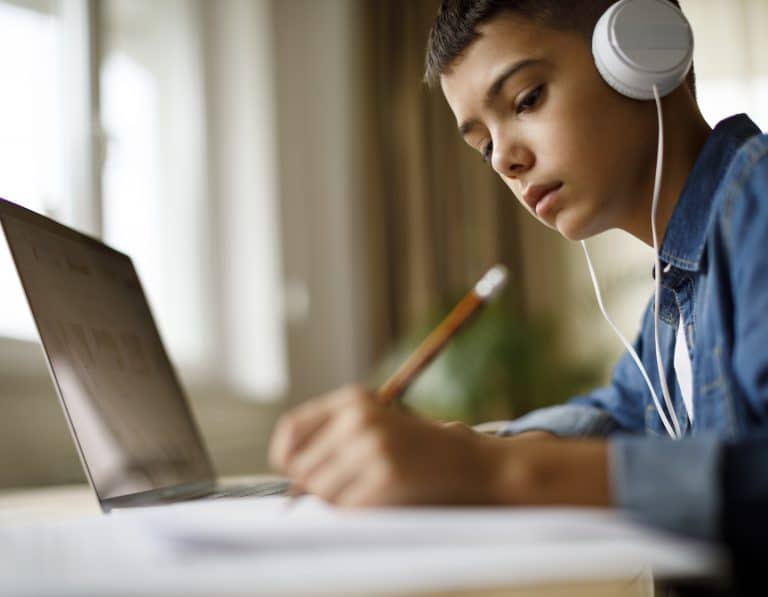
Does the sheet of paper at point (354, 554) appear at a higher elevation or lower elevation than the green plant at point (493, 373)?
lower

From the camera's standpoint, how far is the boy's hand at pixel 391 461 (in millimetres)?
406

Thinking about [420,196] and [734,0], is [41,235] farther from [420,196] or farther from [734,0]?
[734,0]

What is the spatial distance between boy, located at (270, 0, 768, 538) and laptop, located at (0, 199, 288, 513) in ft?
0.76

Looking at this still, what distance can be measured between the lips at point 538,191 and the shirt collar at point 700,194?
150 mm

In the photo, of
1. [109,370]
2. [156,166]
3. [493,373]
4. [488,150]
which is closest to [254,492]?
[109,370]

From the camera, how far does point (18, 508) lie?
88 cm

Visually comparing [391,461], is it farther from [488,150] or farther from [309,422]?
[488,150]

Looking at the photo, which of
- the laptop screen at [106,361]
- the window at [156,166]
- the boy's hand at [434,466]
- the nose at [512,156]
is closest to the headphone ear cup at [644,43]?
the nose at [512,156]

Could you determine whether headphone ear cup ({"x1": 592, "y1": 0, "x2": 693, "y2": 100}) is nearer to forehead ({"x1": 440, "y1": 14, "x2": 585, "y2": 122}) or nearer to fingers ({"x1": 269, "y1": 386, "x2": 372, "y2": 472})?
forehead ({"x1": 440, "y1": 14, "x2": 585, "y2": 122})

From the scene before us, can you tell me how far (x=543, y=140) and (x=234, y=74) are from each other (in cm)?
215

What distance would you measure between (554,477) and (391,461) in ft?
0.27

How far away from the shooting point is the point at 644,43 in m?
0.75

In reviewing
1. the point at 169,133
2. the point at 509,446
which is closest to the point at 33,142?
the point at 169,133

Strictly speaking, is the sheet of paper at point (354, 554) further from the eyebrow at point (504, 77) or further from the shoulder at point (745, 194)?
the eyebrow at point (504, 77)
